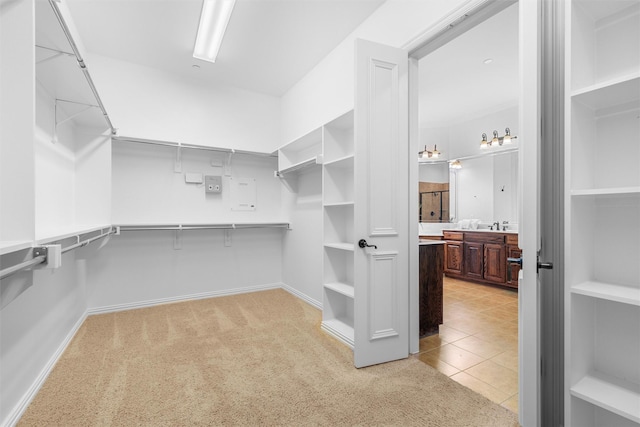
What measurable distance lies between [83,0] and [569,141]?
369 centimetres

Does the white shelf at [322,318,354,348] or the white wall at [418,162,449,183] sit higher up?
the white wall at [418,162,449,183]

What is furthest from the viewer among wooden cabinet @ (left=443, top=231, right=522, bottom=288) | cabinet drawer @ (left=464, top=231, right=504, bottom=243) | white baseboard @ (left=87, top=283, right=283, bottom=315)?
cabinet drawer @ (left=464, top=231, right=504, bottom=243)

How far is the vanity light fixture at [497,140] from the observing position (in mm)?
4785

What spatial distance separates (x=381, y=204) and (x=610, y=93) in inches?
54.6

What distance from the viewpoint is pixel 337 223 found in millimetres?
3041

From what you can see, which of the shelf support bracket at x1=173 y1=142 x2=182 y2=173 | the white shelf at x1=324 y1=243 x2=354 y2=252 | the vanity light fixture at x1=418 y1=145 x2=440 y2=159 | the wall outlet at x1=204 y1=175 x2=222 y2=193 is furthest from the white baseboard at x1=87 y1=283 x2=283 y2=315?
the vanity light fixture at x1=418 y1=145 x2=440 y2=159

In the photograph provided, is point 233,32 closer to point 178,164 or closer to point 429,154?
point 178,164

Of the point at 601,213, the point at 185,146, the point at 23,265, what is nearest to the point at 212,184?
the point at 185,146

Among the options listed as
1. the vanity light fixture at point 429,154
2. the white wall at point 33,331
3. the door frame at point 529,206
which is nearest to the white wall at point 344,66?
the door frame at point 529,206

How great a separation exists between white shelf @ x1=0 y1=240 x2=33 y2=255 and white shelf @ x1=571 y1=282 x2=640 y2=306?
2.13 metres

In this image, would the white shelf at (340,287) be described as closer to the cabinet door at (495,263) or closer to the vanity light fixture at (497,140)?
the cabinet door at (495,263)

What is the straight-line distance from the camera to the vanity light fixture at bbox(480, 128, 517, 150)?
15.7 ft

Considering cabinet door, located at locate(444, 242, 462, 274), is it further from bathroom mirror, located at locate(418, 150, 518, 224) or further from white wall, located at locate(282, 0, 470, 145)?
white wall, located at locate(282, 0, 470, 145)

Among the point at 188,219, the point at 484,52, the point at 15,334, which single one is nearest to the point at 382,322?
the point at 15,334
